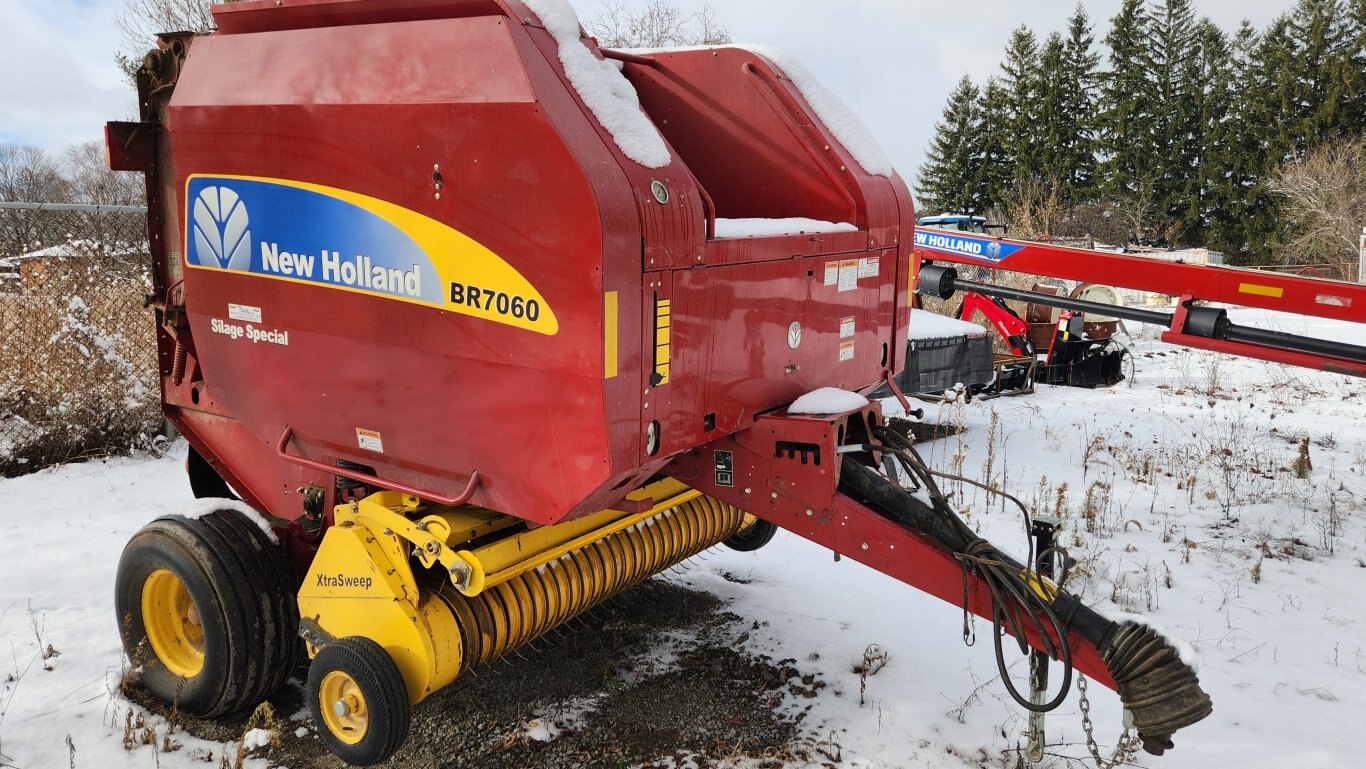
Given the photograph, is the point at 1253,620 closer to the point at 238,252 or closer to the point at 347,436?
the point at 347,436

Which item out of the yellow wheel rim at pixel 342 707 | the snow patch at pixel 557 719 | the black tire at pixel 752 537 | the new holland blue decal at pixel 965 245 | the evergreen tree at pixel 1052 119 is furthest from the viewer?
the evergreen tree at pixel 1052 119

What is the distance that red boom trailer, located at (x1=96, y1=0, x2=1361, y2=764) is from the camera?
2.68 m

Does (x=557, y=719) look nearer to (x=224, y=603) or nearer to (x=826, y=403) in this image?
(x=224, y=603)

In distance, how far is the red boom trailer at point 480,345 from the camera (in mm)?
2676

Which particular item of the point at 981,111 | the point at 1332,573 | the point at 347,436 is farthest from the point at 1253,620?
the point at 981,111

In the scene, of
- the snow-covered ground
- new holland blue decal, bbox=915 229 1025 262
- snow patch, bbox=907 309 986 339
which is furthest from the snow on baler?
snow patch, bbox=907 309 986 339

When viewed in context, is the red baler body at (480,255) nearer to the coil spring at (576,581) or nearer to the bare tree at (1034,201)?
the coil spring at (576,581)

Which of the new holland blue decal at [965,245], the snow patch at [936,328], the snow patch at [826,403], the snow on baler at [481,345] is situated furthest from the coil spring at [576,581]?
the snow patch at [936,328]

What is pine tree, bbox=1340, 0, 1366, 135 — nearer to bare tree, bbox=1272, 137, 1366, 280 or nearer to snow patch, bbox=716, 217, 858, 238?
bare tree, bbox=1272, 137, 1366, 280

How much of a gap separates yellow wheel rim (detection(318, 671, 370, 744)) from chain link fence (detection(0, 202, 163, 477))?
3.98m

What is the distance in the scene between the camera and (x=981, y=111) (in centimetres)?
A: 4300

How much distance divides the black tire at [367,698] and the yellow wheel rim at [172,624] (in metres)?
0.77

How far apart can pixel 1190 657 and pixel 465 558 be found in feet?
6.90

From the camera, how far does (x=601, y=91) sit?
2768 mm
